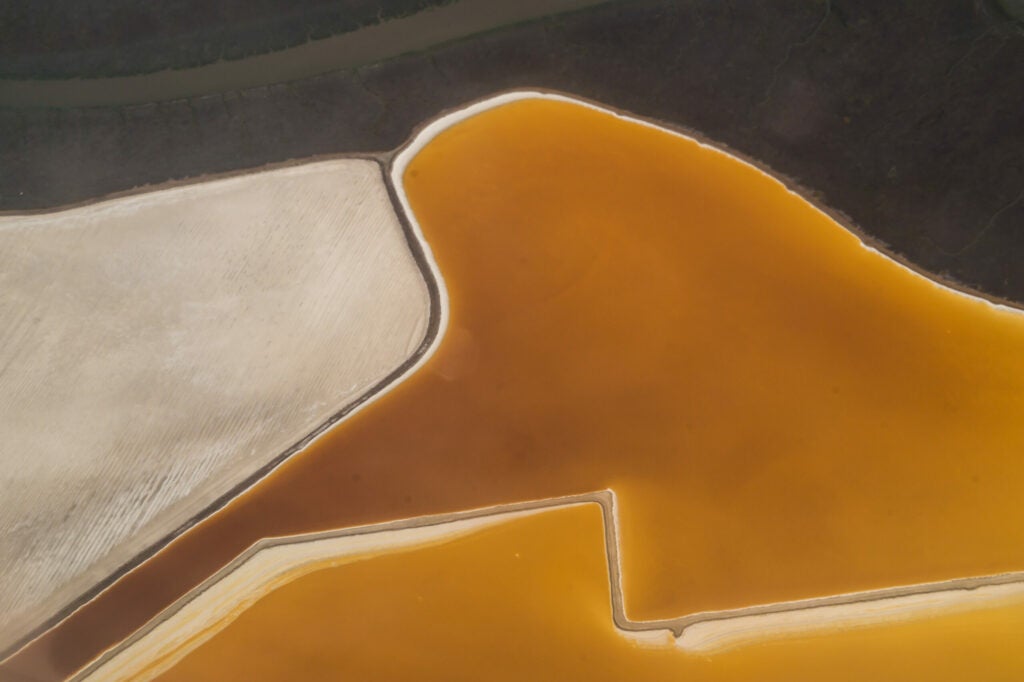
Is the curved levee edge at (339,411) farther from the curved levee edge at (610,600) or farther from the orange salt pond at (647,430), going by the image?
the curved levee edge at (610,600)

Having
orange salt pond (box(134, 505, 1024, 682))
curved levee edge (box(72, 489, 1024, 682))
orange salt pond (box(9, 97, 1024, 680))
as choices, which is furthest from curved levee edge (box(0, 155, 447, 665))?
orange salt pond (box(134, 505, 1024, 682))

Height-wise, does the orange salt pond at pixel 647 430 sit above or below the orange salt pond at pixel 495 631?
above

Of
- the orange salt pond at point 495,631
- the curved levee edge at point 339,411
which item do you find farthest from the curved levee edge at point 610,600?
the curved levee edge at point 339,411

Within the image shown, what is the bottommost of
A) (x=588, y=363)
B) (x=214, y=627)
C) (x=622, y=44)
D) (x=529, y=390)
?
(x=214, y=627)

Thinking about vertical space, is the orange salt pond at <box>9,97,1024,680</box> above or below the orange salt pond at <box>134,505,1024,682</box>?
above

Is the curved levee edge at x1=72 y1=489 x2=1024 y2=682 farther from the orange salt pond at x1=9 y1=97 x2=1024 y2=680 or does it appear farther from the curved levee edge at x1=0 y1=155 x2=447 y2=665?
the curved levee edge at x1=0 y1=155 x2=447 y2=665

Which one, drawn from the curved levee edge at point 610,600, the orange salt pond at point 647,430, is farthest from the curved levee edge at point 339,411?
the curved levee edge at point 610,600

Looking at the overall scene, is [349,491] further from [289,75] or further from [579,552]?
[289,75]

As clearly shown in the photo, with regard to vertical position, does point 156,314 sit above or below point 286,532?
above

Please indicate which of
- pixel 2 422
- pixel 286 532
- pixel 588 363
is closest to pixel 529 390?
pixel 588 363
